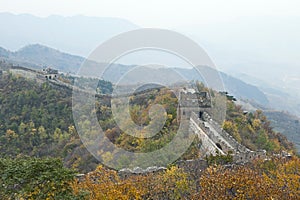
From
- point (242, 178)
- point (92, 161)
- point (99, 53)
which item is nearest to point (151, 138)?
point (92, 161)

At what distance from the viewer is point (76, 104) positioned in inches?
1077

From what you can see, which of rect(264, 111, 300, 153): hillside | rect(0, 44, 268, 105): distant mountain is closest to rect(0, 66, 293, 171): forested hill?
rect(264, 111, 300, 153): hillside

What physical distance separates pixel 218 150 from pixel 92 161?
288 inches

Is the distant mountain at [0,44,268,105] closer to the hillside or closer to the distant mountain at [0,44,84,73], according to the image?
the distant mountain at [0,44,84,73]

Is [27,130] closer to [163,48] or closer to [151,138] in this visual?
[151,138]

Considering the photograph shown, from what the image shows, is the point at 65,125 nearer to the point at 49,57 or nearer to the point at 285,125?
the point at 285,125

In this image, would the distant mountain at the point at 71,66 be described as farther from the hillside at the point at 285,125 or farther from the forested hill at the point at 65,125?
the forested hill at the point at 65,125

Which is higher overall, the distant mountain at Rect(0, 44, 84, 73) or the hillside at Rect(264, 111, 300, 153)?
the distant mountain at Rect(0, 44, 84, 73)

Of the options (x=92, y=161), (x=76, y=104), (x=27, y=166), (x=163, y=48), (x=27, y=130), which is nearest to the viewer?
(x=27, y=166)

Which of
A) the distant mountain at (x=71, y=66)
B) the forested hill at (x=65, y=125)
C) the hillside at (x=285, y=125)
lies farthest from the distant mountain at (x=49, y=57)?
the forested hill at (x=65, y=125)

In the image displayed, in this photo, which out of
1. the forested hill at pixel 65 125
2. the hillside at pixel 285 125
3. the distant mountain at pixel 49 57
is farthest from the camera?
the distant mountain at pixel 49 57

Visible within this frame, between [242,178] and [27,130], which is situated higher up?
[242,178]

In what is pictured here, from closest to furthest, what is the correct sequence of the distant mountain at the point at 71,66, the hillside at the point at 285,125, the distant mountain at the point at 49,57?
the hillside at the point at 285,125
the distant mountain at the point at 71,66
the distant mountain at the point at 49,57

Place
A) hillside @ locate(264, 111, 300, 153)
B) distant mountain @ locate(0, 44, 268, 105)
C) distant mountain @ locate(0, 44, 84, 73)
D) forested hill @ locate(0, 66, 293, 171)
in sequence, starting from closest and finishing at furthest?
forested hill @ locate(0, 66, 293, 171) → hillside @ locate(264, 111, 300, 153) → distant mountain @ locate(0, 44, 268, 105) → distant mountain @ locate(0, 44, 84, 73)
